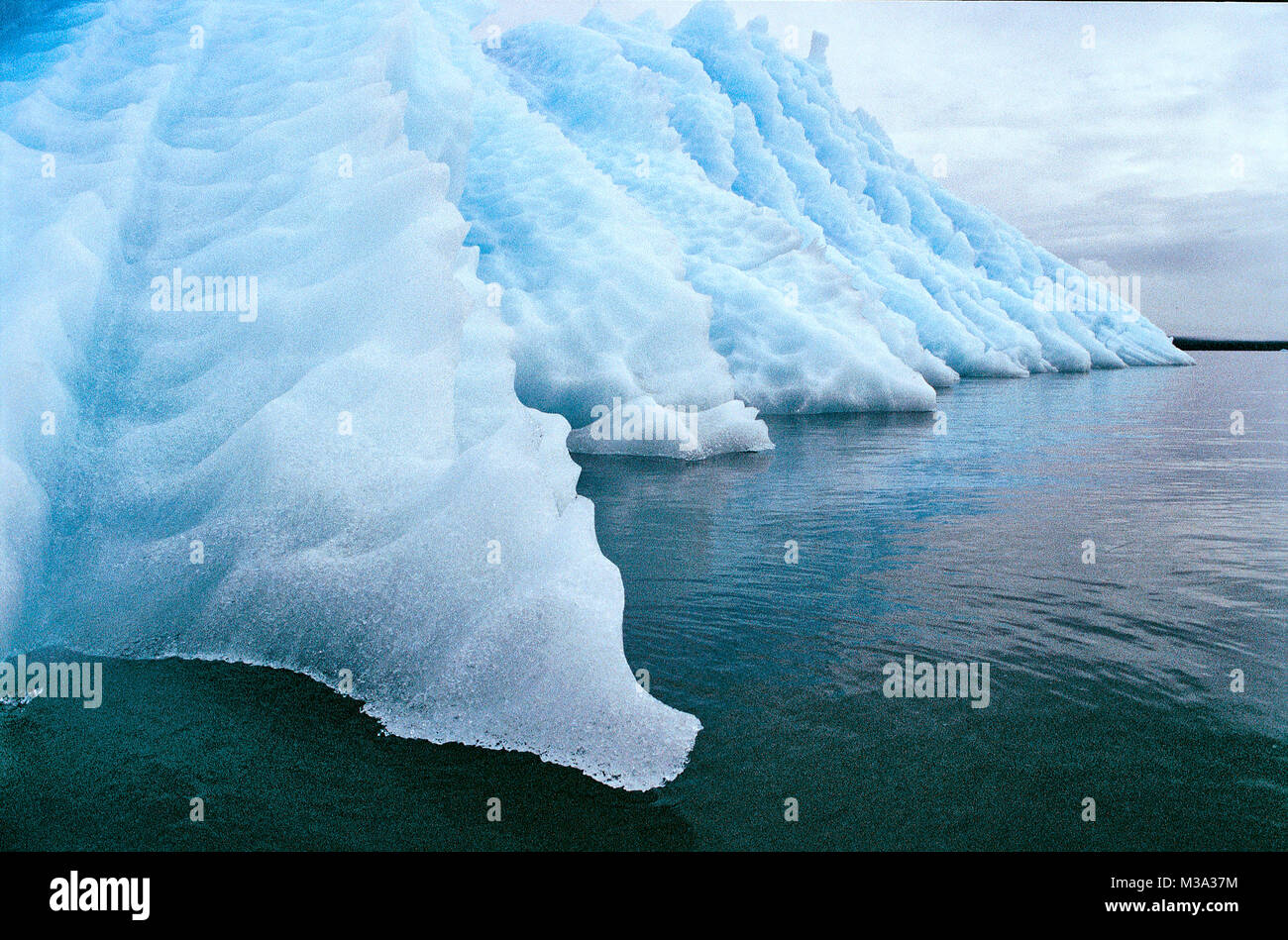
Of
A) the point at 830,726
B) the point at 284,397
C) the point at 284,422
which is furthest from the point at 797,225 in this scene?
the point at 830,726

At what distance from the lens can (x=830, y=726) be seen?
412 centimetres

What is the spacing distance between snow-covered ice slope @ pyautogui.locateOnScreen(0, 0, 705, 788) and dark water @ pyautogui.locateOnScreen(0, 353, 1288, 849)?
0.32 meters

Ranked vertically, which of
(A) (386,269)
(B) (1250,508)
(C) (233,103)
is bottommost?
(B) (1250,508)

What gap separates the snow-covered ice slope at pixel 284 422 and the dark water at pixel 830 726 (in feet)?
1.05

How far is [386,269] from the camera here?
5.60m

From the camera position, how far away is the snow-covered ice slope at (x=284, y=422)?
405 centimetres

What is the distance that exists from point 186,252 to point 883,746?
16.6ft

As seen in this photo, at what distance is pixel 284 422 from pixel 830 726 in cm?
312
